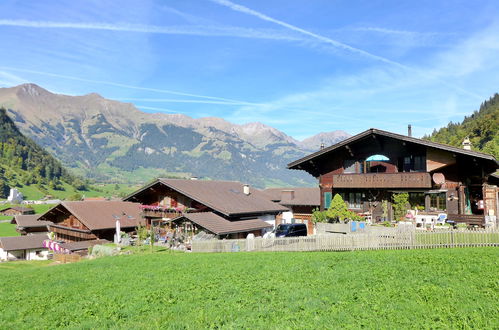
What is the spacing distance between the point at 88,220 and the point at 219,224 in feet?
64.8

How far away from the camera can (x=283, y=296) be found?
10.4 meters

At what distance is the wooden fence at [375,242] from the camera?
60.0 ft

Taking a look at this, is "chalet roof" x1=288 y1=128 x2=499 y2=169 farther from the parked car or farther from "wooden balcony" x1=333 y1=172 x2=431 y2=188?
the parked car

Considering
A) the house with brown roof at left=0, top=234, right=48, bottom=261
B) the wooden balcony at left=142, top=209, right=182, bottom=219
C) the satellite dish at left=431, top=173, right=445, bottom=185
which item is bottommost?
the house with brown roof at left=0, top=234, right=48, bottom=261

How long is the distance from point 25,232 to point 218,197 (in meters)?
55.0

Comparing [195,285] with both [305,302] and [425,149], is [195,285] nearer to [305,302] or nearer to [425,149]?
[305,302]

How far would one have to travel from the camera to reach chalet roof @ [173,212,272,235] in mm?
28469

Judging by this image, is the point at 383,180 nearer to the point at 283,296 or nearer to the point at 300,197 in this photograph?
the point at 283,296

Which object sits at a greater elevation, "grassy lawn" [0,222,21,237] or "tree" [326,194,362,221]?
"tree" [326,194,362,221]

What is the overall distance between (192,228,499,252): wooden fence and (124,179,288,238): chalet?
463 centimetres

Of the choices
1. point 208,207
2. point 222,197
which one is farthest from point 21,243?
point 208,207

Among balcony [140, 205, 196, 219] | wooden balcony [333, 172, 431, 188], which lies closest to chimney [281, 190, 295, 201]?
balcony [140, 205, 196, 219]

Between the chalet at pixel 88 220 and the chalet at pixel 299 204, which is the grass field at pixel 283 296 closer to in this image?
the chalet at pixel 88 220

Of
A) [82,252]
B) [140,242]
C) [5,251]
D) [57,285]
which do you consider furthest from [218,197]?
[5,251]
